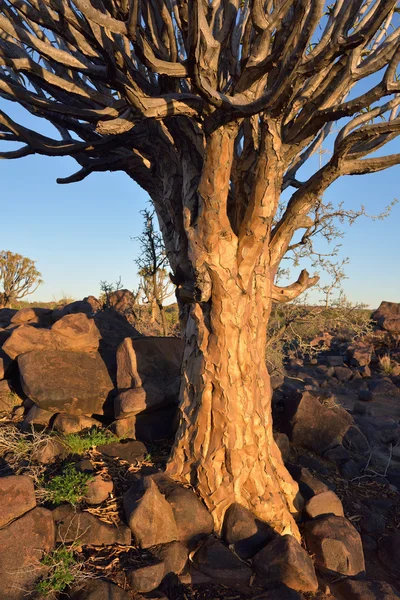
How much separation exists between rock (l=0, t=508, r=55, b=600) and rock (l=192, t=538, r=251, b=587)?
48.9 inches

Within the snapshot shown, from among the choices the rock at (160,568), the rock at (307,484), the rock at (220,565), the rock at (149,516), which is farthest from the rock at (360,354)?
the rock at (160,568)

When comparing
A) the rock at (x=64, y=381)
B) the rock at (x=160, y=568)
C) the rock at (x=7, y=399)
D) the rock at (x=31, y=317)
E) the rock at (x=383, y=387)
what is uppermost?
the rock at (x=31, y=317)

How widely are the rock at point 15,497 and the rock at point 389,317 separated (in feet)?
56.8

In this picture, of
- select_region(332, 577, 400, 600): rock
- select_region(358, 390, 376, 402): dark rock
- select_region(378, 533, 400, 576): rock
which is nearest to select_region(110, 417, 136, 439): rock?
select_region(332, 577, 400, 600): rock

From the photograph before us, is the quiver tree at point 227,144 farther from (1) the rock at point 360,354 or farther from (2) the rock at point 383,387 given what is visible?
(1) the rock at point 360,354

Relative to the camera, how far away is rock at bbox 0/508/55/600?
10.4 feet

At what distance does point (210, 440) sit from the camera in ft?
14.6

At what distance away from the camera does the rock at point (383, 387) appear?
12812 mm

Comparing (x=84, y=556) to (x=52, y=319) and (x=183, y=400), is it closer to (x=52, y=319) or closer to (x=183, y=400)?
(x=183, y=400)

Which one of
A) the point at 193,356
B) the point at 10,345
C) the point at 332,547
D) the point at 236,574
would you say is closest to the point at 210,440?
the point at 193,356

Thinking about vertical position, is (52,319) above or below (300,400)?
above

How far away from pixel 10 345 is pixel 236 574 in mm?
3980

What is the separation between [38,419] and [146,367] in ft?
4.66

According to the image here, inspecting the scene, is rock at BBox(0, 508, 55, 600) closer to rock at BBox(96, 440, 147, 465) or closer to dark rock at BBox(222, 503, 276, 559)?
rock at BBox(96, 440, 147, 465)
